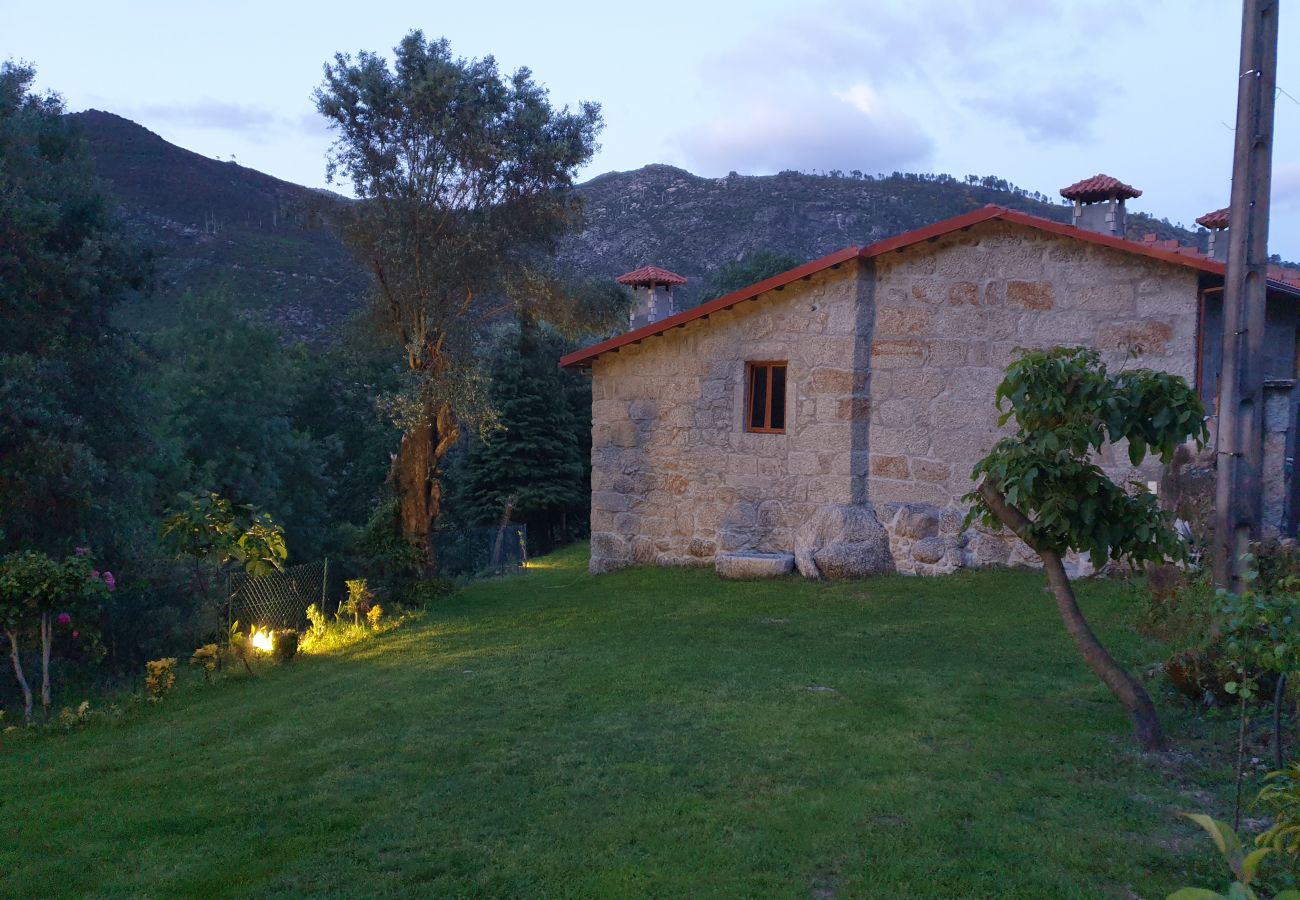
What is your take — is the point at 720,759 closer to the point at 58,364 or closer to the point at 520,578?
the point at 58,364

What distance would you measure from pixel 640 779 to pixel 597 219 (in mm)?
57805

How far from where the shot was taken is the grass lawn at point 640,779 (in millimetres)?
4797

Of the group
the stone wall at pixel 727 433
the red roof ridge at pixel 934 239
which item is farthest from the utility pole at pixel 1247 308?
the stone wall at pixel 727 433

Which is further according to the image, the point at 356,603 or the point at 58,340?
the point at 58,340

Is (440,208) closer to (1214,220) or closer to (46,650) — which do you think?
Answer: (46,650)

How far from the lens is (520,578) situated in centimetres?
1838

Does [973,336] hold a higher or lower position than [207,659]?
higher

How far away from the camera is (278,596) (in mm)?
11539

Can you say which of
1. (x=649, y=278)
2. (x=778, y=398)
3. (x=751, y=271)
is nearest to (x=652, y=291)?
(x=649, y=278)

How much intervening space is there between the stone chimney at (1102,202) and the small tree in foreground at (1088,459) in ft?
36.1

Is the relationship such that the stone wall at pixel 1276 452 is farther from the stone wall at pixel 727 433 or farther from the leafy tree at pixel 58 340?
the leafy tree at pixel 58 340

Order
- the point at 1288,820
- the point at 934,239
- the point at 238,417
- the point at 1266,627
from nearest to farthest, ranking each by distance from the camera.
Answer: the point at 1288,820 < the point at 1266,627 < the point at 934,239 < the point at 238,417

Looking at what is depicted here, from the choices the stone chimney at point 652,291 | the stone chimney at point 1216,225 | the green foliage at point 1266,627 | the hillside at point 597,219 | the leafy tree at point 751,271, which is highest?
the hillside at point 597,219

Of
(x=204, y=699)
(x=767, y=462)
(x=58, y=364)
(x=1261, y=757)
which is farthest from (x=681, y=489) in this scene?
(x=1261, y=757)
